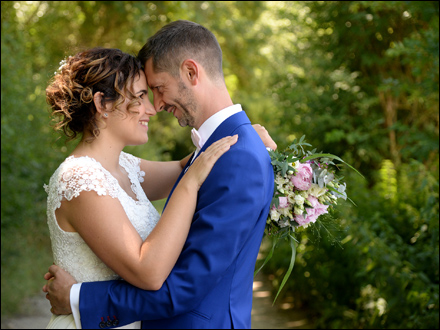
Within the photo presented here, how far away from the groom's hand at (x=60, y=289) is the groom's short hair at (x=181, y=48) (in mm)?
1035

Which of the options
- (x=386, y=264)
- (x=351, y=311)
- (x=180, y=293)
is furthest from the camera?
(x=351, y=311)

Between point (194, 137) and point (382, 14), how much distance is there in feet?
18.1

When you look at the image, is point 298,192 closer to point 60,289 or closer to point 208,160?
point 208,160

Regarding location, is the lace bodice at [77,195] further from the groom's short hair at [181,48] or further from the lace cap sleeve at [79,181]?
the groom's short hair at [181,48]

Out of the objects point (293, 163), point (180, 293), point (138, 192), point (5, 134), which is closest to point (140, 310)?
point (180, 293)

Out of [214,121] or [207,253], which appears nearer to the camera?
[207,253]

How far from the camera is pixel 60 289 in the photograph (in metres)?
2.31

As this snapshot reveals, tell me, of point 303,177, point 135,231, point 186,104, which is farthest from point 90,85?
point 303,177

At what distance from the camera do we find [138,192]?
276 cm

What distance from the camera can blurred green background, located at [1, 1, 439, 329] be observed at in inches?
202

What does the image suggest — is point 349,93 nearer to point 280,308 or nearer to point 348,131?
point 348,131

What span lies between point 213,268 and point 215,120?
2.40ft

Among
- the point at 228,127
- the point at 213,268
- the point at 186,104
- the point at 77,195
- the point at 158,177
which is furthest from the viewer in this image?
the point at 158,177

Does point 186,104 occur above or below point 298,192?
above
